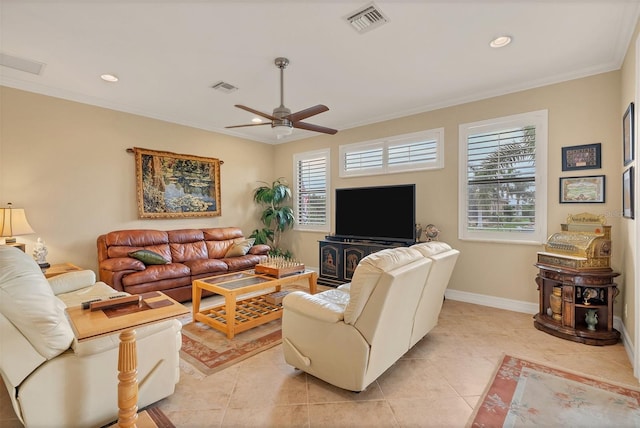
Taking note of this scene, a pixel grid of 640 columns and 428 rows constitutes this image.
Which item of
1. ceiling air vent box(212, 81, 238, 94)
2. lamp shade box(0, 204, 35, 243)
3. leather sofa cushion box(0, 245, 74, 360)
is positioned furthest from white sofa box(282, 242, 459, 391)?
lamp shade box(0, 204, 35, 243)

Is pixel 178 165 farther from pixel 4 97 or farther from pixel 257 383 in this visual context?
pixel 257 383

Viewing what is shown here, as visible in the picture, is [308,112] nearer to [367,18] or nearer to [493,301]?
[367,18]

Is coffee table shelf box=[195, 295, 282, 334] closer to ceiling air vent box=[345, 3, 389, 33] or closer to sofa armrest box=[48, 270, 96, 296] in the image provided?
sofa armrest box=[48, 270, 96, 296]

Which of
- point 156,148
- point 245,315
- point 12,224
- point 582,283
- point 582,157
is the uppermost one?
point 156,148

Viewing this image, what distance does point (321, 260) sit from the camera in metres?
5.30

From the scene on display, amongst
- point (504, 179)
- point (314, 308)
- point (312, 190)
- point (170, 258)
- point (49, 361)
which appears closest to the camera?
point (49, 361)

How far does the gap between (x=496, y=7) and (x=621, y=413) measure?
9.78 feet

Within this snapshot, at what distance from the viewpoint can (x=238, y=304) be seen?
3.78 meters

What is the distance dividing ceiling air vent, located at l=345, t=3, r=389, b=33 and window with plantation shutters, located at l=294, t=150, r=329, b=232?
333 cm

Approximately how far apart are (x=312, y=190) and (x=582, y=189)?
4216 millimetres

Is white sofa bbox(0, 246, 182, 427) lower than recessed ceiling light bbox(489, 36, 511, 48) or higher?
lower

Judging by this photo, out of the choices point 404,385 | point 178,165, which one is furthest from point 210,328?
point 178,165

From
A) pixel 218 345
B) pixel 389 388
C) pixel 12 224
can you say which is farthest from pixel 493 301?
pixel 12 224

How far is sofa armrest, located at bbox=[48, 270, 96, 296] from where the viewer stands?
2939 millimetres
